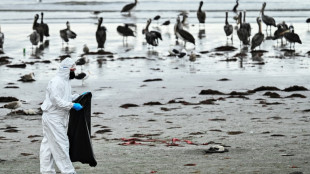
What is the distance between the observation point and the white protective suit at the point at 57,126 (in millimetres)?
8820

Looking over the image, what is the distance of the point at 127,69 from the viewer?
22344 millimetres

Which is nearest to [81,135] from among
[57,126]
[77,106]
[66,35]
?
[57,126]

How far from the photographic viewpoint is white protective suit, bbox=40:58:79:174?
347 inches

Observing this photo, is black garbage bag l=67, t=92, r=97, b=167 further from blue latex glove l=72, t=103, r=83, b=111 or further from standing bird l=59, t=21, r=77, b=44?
standing bird l=59, t=21, r=77, b=44

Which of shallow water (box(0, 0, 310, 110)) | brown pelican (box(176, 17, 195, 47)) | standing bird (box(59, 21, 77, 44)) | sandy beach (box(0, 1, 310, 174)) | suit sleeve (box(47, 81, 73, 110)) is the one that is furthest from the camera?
standing bird (box(59, 21, 77, 44))

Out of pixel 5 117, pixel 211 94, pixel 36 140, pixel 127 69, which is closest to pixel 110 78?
pixel 127 69

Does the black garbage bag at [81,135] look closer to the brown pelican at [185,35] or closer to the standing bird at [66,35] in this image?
the brown pelican at [185,35]

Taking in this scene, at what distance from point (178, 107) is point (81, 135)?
6.58 m

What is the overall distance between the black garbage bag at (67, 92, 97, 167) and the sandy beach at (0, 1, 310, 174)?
504 millimetres

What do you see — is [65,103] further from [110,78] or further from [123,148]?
[110,78]

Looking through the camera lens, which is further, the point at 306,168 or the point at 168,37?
the point at 168,37

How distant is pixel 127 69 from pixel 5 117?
331 inches

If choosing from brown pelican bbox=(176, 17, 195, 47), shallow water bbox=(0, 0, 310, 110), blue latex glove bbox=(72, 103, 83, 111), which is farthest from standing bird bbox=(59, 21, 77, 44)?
blue latex glove bbox=(72, 103, 83, 111)

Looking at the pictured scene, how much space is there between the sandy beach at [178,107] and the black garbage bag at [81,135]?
1.65ft
